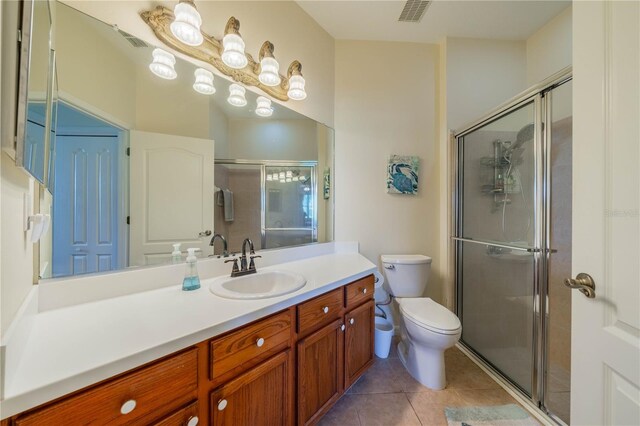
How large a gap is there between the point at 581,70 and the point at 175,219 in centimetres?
169

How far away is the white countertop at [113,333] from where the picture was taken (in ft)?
1.76

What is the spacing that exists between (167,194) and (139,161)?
0.19m

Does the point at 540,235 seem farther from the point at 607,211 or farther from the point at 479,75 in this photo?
the point at 479,75

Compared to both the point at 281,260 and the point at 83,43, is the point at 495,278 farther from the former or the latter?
the point at 83,43

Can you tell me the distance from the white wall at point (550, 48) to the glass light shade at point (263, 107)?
229 centimetres

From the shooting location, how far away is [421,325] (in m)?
1.57

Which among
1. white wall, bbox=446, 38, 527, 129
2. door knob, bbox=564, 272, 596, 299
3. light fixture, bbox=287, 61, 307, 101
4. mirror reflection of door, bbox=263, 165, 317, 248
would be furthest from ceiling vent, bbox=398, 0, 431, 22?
door knob, bbox=564, 272, 596, 299

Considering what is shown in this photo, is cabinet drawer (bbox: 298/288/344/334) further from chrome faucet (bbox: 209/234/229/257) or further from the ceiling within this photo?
the ceiling

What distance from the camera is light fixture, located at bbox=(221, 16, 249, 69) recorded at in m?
1.36

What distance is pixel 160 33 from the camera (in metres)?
1.18

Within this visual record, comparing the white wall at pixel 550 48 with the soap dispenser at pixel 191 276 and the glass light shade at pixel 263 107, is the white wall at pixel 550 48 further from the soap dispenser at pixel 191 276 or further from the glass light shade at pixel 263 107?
the soap dispenser at pixel 191 276

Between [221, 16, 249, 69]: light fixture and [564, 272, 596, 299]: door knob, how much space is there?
175 centimetres

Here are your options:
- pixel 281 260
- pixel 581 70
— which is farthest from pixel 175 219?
pixel 581 70

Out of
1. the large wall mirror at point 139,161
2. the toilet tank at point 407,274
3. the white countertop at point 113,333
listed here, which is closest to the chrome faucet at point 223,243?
the large wall mirror at point 139,161
